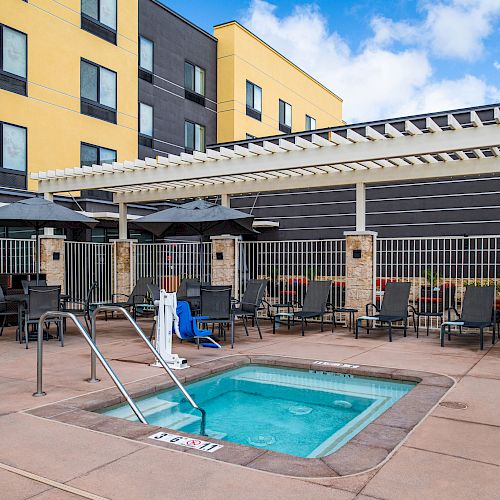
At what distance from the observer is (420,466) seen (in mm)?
4051

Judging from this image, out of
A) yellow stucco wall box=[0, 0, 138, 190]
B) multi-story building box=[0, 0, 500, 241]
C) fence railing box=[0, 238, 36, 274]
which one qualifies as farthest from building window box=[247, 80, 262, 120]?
fence railing box=[0, 238, 36, 274]

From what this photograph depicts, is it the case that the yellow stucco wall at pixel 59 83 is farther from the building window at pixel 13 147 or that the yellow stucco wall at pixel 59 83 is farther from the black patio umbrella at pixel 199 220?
the black patio umbrella at pixel 199 220

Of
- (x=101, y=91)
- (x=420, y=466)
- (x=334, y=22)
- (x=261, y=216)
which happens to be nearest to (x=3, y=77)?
(x=101, y=91)

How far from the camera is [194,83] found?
26359mm

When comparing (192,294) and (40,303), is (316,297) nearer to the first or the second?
(192,294)

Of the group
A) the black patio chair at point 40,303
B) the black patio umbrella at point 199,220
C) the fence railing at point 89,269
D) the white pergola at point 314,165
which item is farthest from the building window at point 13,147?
the black patio chair at point 40,303

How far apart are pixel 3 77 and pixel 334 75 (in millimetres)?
25780

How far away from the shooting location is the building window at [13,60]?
56.1ft

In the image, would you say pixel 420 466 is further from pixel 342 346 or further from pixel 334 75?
pixel 334 75

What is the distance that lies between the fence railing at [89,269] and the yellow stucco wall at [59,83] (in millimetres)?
3701

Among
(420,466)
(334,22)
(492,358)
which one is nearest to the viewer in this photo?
(420,466)

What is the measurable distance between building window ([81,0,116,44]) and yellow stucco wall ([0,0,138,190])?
234 millimetres

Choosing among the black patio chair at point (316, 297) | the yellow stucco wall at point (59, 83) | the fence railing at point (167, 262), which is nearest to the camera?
the black patio chair at point (316, 297)

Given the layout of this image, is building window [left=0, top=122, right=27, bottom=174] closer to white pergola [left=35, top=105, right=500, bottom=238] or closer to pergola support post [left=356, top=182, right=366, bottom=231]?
white pergola [left=35, top=105, right=500, bottom=238]
